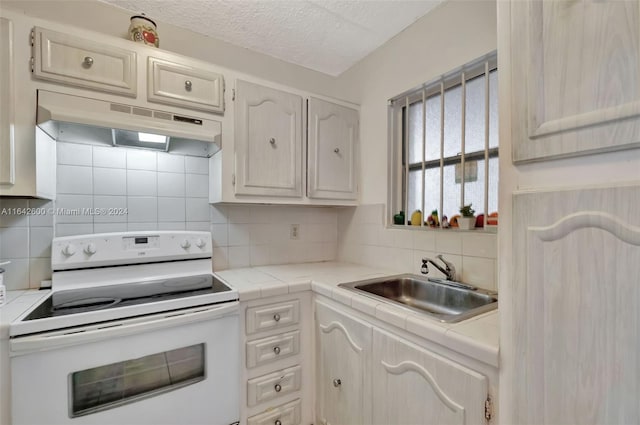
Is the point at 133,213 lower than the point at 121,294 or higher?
higher

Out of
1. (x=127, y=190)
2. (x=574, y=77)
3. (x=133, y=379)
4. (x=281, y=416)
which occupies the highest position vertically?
(x=574, y=77)

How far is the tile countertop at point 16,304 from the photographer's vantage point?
964mm

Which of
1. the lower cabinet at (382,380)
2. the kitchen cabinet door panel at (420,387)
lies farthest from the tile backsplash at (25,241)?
the kitchen cabinet door panel at (420,387)

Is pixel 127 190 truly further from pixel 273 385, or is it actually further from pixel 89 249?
pixel 273 385

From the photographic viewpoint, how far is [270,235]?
2.09 metres

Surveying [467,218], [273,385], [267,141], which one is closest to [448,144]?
[467,218]

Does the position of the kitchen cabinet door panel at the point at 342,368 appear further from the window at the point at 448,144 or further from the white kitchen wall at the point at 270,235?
the window at the point at 448,144

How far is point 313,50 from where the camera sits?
205 cm

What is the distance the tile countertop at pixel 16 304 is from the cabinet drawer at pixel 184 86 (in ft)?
3.41

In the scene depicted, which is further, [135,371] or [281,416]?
[281,416]

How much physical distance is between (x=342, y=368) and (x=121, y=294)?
110 cm

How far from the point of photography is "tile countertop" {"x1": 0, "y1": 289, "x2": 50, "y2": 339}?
0.96 metres

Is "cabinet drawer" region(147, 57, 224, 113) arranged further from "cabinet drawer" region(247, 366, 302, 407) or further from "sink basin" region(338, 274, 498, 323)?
"cabinet drawer" region(247, 366, 302, 407)

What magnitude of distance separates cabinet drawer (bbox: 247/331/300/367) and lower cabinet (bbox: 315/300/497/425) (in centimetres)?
14
